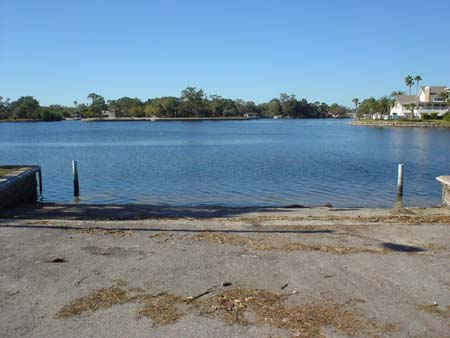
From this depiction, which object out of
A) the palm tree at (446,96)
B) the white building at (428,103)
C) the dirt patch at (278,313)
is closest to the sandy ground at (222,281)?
the dirt patch at (278,313)

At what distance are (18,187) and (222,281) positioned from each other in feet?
44.1

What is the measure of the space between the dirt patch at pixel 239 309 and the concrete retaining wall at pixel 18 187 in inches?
416

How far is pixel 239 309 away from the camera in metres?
6.00

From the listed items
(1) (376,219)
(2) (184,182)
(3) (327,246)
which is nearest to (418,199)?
(1) (376,219)

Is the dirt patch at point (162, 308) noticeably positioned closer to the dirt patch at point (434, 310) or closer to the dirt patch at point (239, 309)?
the dirt patch at point (239, 309)

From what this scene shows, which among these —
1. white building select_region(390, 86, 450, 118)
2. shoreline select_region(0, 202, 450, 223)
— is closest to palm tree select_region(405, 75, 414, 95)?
white building select_region(390, 86, 450, 118)

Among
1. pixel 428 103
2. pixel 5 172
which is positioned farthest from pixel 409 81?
pixel 5 172

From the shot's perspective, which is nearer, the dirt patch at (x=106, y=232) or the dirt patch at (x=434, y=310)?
the dirt patch at (x=434, y=310)

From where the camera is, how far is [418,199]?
22969mm

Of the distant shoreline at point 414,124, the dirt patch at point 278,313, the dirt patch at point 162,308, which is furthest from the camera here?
the distant shoreline at point 414,124

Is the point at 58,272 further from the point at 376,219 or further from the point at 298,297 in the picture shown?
the point at 376,219

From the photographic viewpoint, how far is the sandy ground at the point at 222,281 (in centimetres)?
554

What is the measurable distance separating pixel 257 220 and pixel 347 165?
28.2 metres

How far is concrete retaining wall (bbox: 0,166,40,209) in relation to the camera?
1574 centimetres
